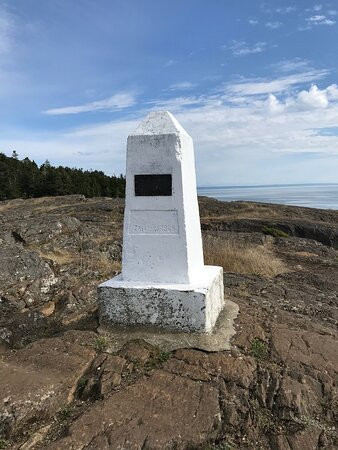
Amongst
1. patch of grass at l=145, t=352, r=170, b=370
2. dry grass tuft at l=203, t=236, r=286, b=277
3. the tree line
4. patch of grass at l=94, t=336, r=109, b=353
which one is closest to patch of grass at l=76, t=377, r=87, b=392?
patch of grass at l=94, t=336, r=109, b=353

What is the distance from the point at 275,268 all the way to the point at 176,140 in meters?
5.96

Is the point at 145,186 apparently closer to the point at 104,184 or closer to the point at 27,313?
the point at 27,313

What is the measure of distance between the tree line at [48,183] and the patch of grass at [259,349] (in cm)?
3825

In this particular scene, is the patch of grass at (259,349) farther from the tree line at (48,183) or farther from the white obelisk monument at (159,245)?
the tree line at (48,183)

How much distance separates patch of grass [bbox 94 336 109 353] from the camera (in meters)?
4.21

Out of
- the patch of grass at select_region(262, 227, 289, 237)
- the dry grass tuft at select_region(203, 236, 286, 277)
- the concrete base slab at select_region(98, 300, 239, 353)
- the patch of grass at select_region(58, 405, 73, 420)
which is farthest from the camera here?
the patch of grass at select_region(262, 227, 289, 237)

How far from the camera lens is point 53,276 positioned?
743 cm

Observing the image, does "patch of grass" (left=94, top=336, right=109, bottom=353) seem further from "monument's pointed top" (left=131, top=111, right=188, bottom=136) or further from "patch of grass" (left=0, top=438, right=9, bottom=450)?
"monument's pointed top" (left=131, top=111, right=188, bottom=136)

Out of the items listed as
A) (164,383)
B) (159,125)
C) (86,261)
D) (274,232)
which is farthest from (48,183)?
(164,383)

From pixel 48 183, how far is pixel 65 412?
39.7 metres

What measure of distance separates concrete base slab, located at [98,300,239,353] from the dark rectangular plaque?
1540 millimetres

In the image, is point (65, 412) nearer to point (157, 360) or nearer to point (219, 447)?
point (157, 360)

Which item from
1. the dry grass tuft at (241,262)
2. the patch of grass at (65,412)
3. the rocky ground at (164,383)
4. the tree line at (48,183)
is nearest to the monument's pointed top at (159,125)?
the rocky ground at (164,383)

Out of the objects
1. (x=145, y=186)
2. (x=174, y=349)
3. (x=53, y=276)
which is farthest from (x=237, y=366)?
(x=53, y=276)
